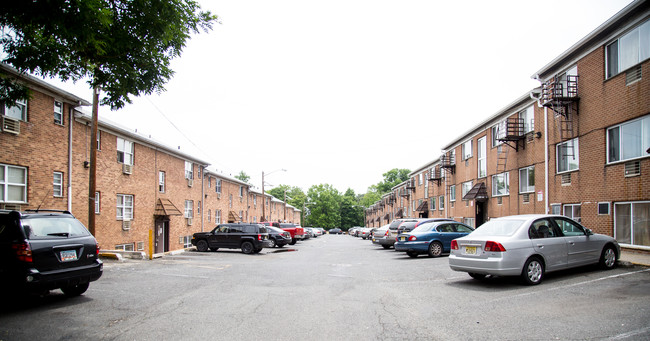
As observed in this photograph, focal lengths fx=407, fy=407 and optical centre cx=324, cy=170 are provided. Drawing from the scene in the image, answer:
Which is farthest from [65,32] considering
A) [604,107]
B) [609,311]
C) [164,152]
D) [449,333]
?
[164,152]

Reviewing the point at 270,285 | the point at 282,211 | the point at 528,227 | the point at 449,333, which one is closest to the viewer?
the point at 449,333

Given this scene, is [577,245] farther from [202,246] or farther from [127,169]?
[127,169]

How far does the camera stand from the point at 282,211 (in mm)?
75938

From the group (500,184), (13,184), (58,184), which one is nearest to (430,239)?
(500,184)

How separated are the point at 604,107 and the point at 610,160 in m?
1.85

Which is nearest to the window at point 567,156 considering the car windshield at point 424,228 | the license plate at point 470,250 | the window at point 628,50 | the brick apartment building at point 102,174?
the window at point 628,50

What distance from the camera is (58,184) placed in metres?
16.1

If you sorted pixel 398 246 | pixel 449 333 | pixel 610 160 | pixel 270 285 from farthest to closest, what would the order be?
pixel 398 246
pixel 610 160
pixel 270 285
pixel 449 333

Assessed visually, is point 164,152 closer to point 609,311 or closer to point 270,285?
point 270,285

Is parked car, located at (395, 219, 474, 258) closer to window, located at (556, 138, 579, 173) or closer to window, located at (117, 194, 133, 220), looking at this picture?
window, located at (556, 138, 579, 173)

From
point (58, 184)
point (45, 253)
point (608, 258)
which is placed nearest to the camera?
point (45, 253)

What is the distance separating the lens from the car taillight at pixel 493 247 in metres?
8.54

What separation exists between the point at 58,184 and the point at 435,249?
15.2 m

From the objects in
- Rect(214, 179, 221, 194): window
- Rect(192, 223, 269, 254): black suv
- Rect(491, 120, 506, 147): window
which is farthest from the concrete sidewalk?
Rect(214, 179, 221, 194): window
